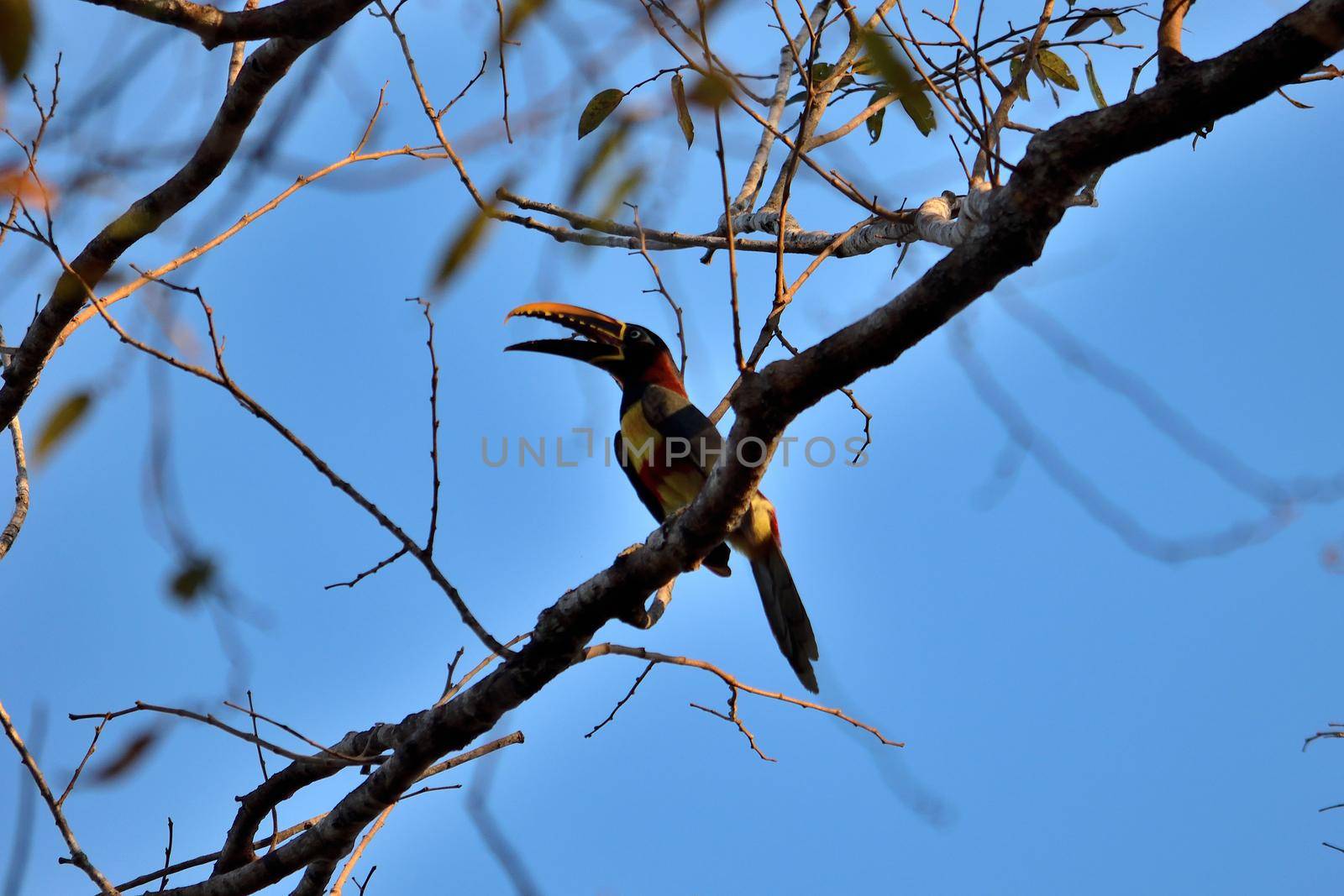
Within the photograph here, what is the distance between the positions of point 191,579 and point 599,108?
2.21m

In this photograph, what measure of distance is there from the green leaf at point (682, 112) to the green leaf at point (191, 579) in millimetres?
2018

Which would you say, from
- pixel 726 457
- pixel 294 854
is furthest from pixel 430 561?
pixel 294 854

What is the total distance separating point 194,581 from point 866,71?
3.10 m

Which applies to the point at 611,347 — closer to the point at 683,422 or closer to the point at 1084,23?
the point at 683,422

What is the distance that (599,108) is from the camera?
4.02 m

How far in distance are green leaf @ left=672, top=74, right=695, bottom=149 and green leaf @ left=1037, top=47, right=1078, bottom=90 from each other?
1.43m

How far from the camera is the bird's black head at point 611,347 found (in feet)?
18.0

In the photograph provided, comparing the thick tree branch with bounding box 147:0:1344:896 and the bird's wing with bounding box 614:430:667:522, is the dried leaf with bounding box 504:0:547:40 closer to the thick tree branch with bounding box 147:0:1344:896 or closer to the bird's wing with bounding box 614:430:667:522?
the thick tree branch with bounding box 147:0:1344:896

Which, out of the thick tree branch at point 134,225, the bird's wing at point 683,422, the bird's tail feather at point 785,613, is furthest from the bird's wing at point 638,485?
the thick tree branch at point 134,225

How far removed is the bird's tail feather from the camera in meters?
4.38

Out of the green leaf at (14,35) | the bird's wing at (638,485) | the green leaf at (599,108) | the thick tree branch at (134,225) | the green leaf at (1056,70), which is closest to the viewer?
the green leaf at (14,35)

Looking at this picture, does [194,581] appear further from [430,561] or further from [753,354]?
[753,354]

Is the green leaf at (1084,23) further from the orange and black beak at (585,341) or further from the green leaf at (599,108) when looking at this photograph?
the orange and black beak at (585,341)

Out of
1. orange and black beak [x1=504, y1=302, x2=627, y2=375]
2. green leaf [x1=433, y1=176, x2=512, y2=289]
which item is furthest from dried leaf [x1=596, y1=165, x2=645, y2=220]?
orange and black beak [x1=504, y1=302, x2=627, y2=375]
